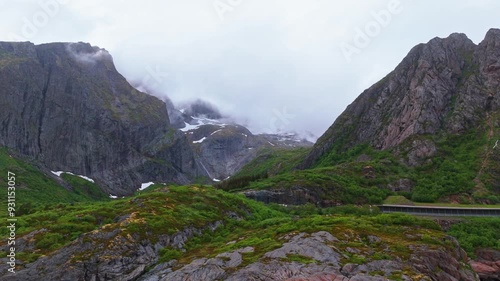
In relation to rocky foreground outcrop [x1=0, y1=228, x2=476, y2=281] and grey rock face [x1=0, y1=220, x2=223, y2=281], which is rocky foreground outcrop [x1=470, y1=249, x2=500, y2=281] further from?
grey rock face [x1=0, y1=220, x2=223, y2=281]

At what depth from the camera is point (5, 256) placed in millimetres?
39594

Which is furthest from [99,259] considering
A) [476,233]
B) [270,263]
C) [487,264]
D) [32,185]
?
[32,185]

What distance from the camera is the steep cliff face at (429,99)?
445 feet

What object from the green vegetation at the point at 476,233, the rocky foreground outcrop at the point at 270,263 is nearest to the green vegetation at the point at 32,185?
the rocky foreground outcrop at the point at 270,263

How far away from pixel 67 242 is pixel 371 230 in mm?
32817

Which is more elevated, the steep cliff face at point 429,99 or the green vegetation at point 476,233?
the steep cliff face at point 429,99

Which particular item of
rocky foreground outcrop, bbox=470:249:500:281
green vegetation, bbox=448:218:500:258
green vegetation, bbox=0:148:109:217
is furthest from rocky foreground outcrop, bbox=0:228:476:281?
green vegetation, bbox=0:148:109:217

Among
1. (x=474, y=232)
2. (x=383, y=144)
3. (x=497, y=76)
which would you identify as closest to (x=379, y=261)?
(x=474, y=232)

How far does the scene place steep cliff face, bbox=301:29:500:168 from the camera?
136 meters

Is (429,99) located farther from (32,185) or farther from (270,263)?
(32,185)

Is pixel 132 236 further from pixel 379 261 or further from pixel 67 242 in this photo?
pixel 379 261

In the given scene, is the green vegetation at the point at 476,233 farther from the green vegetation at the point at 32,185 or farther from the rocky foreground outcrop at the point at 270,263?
the green vegetation at the point at 32,185

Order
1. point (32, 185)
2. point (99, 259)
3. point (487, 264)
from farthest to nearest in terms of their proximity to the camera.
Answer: point (32, 185) < point (487, 264) < point (99, 259)

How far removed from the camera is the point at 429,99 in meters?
143
